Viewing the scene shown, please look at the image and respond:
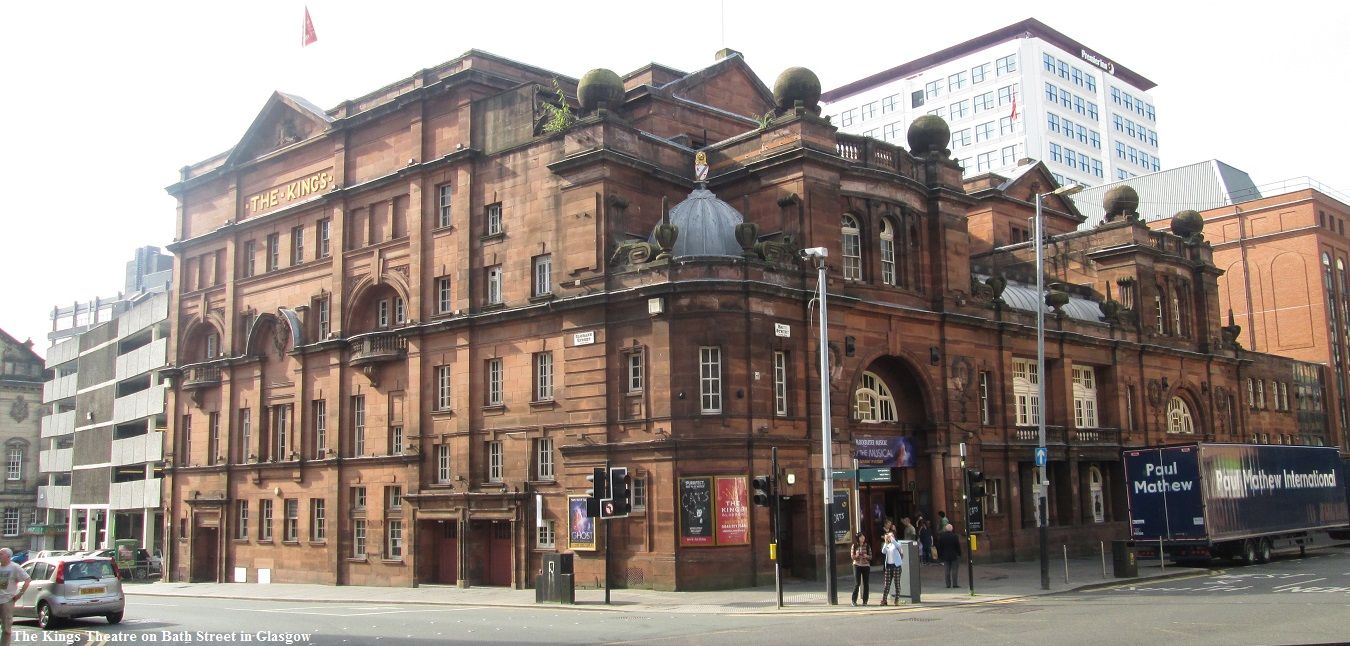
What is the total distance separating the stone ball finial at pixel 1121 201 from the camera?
51.5 metres

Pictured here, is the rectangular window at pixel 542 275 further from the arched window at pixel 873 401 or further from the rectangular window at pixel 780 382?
the arched window at pixel 873 401

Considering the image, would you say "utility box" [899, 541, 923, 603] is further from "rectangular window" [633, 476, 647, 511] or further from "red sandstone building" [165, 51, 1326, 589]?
"rectangular window" [633, 476, 647, 511]

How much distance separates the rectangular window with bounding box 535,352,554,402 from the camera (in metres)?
35.5

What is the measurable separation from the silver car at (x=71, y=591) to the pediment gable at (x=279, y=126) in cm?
2416

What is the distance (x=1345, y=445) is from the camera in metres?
68.1

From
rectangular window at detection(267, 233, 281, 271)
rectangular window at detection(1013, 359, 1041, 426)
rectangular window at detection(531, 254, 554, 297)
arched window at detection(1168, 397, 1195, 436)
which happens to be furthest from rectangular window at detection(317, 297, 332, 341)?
arched window at detection(1168, 397, 1195, 436)

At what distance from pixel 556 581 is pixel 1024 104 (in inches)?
2905

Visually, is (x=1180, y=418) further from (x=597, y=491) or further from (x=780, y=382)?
(x=597, y=491)

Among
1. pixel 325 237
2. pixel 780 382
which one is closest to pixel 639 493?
pixel 780 382

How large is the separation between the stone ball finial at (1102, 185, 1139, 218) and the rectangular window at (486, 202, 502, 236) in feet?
98.7

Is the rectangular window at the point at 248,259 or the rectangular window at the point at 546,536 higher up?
the rectangular window at the point at 248,259

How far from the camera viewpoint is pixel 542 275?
36.4m

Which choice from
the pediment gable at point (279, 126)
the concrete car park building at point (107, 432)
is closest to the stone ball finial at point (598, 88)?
the pediment gable at point (279, 126)

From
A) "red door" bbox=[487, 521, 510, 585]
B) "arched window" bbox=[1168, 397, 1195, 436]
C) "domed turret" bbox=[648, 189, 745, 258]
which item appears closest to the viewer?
"domed turret" bbox=[648, 189, 745, 258]
